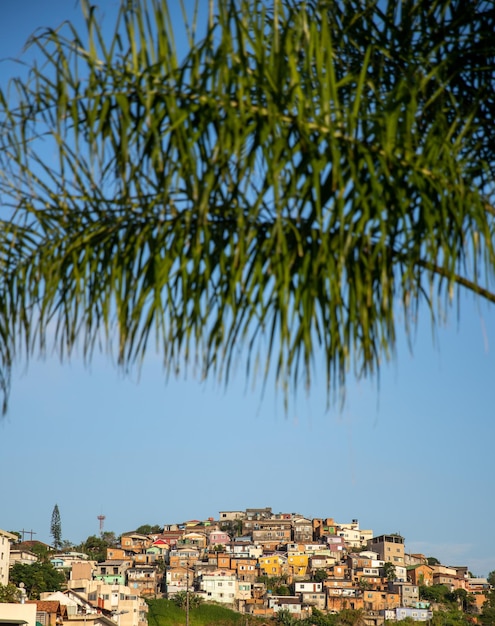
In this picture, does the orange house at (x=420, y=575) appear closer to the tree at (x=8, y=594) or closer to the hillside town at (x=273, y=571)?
the hillside town at (x=273, y=571)

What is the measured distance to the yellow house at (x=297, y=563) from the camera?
98.0m

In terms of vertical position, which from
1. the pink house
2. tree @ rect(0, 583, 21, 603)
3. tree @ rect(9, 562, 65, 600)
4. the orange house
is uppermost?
the pink house

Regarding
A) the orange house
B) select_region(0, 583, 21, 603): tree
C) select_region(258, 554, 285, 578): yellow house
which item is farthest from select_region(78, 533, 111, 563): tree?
select_region(0, 583, 21, 603): tree

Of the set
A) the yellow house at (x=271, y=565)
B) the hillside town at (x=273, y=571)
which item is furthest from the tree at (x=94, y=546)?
the yellow house at (x=271, y=565)

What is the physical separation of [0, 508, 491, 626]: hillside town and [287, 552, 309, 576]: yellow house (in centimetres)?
10

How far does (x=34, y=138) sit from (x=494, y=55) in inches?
61.8

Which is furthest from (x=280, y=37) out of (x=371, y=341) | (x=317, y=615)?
(x=317, y=615)

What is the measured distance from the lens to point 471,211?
2.50 m

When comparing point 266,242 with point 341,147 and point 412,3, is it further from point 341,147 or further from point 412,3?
point 412,3

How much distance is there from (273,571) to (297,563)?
3.03 meters

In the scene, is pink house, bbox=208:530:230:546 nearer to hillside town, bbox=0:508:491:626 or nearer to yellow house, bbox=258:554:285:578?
hillside town, bbox=0:508:491:626

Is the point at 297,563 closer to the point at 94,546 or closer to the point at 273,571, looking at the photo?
the point at 273,571

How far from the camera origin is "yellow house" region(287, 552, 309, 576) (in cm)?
9803

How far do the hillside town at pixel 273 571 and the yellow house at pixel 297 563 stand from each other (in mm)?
104
